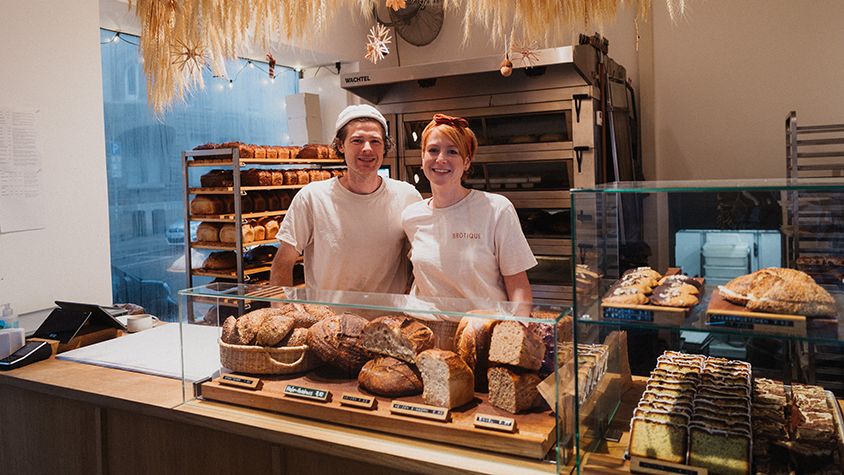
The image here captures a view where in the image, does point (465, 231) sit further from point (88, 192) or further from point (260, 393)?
point (88, 192)

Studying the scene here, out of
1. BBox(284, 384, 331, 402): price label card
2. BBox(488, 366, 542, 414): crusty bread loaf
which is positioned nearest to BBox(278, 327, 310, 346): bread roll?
BBox(284, 384, 331, 402): price label card

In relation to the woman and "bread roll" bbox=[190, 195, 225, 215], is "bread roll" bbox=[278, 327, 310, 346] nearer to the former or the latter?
the woman

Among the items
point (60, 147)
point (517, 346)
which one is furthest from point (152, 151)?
point (517, 346)

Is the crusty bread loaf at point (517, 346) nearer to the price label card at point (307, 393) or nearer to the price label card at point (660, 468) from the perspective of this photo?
the price label card at point (660, 468)

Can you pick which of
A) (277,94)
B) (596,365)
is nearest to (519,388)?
(596,365)

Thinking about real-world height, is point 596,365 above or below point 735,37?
below

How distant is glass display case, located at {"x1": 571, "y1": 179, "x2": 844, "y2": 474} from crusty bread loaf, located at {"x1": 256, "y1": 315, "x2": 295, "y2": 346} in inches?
28.8

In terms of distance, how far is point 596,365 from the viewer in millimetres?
1246

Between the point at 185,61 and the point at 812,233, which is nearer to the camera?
the point at 812,233

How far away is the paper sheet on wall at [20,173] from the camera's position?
2.80 metres

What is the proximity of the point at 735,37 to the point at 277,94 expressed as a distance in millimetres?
3883

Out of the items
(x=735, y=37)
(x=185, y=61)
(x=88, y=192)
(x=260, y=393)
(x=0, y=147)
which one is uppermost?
(x=735, y=37)

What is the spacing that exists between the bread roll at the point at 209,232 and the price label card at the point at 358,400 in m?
3.54

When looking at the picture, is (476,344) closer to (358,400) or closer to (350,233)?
(358,400)
